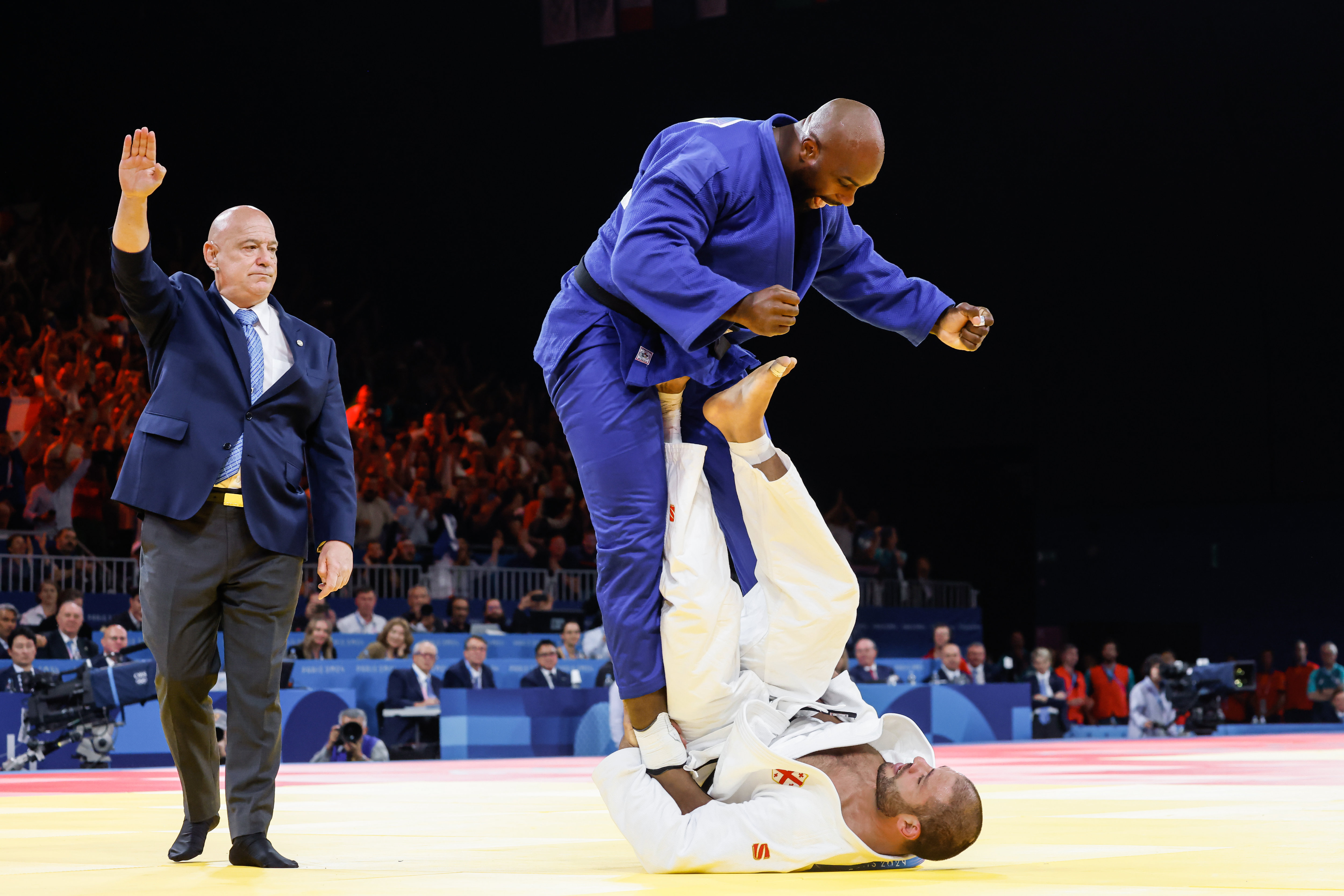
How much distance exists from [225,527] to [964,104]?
1210 cm

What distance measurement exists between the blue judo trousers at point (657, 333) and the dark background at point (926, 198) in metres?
10.9

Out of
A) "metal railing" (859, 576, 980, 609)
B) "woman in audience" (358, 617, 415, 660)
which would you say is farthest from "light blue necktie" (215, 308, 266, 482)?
"metal railing" (859, 576, 980, 609)

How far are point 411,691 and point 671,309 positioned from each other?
6697 millimetres

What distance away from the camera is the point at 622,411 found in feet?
8.20

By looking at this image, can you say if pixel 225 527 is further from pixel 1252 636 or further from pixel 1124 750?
pixel 1252 636

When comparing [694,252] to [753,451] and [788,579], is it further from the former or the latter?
[788,579]

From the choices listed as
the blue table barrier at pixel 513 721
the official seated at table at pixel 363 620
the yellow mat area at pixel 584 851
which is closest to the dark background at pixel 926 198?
the official seated at table at pixel 363 620

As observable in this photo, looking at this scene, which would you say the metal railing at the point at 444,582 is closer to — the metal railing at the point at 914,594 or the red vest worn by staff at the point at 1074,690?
the metal railing at the point at 914,594

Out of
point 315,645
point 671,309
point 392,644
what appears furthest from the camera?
point 392,644

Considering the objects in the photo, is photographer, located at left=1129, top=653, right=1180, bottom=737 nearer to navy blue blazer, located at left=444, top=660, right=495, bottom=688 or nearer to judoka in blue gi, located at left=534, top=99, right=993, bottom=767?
navy blue blazer, located at left=444, top=660, right=495, bottom=688

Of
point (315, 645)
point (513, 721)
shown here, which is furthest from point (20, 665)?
point (513, 721)

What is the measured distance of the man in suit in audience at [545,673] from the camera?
9.09 m

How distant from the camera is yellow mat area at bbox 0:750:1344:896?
1.95 m

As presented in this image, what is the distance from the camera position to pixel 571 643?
9.84 m
